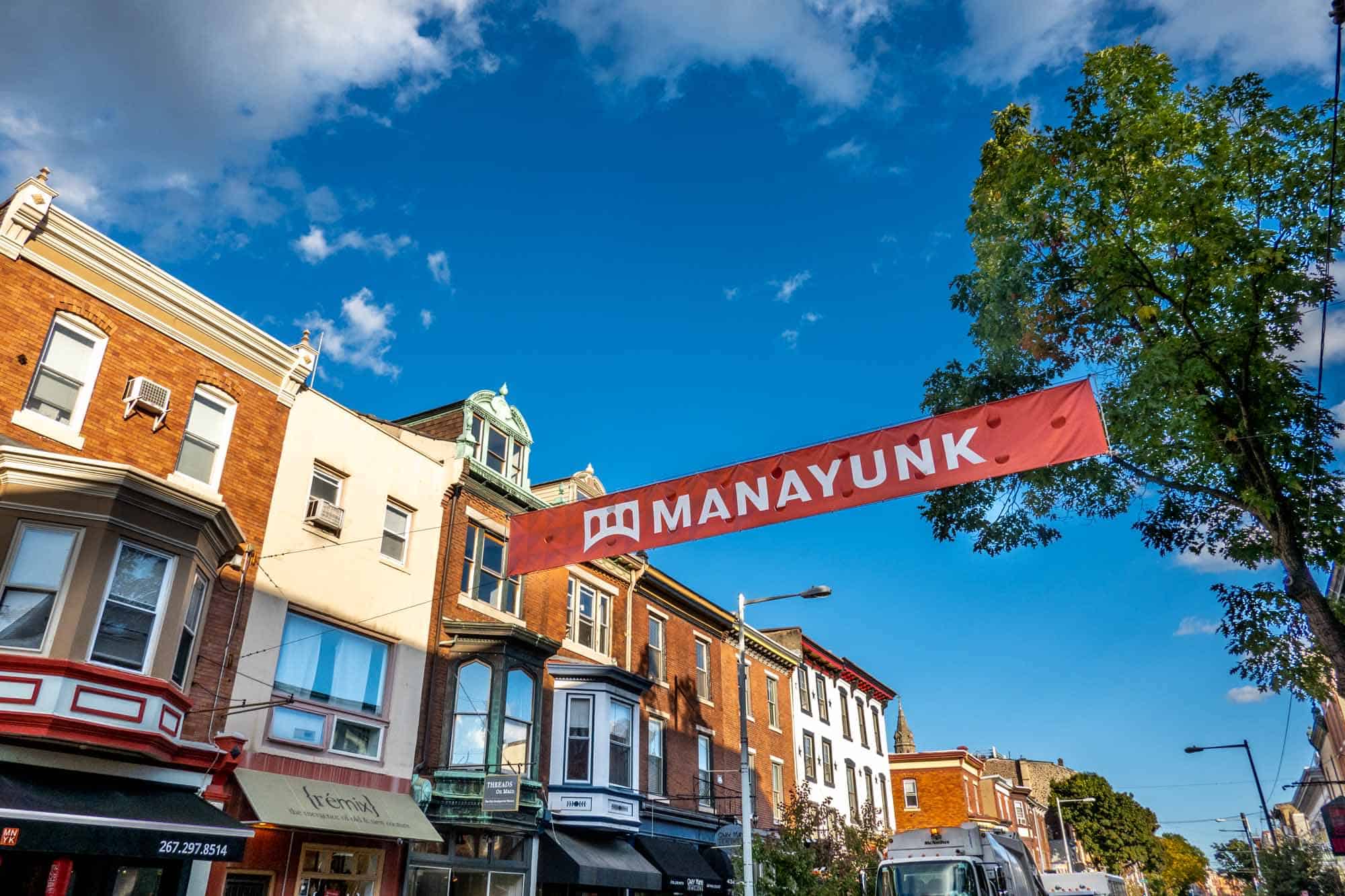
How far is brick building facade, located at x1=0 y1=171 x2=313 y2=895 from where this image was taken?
12.7 meters

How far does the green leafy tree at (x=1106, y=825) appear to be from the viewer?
75.4 meters

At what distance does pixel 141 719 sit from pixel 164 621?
157 centimetres

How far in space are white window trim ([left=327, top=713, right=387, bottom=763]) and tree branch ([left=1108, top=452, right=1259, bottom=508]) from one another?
1514 centimetres

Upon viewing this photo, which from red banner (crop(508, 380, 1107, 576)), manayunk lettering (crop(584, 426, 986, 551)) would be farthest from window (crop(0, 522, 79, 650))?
manayunk lettering (crop(584, 426, 986, 551))

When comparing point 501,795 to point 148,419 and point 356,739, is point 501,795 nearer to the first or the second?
point 356,739

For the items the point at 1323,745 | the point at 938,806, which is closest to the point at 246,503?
the point at 938,806

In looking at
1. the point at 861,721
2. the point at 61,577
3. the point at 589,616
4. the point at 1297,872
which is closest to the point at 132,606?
the point at 61,577

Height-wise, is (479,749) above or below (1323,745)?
below

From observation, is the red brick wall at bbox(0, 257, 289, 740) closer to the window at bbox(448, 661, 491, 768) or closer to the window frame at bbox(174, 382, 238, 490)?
the window frame at bbox(174, 382, 238, 490)

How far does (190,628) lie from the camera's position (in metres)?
15.4

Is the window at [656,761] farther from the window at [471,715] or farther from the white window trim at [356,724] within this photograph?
the white window trim at [356,724]

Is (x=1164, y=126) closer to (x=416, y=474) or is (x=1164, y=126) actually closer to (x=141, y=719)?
(x=416, y=474)

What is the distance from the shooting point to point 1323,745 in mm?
75625

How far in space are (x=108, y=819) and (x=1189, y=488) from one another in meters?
17.0
